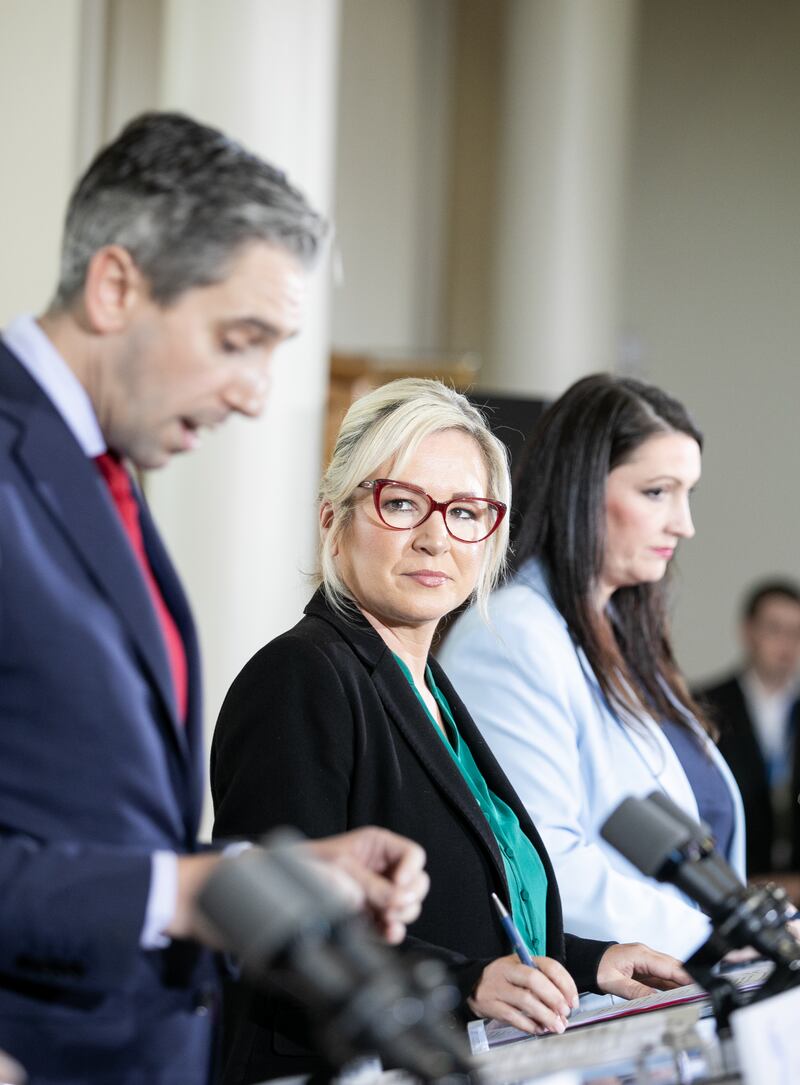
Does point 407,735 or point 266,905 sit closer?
point 266,905

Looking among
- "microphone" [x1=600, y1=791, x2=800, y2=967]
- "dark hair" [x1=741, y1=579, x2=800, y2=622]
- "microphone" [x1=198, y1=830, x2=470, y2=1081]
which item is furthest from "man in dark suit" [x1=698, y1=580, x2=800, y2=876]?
"microphone" [x1=198, y1=830, x2=470, y2=1081]

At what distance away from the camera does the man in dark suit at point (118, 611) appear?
1.37 meters

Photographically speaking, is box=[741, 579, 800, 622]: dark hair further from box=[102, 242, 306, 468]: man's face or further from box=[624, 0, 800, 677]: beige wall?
box=[102, 242, 306, 468]: man's face

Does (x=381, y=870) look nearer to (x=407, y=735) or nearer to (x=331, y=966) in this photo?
(x=331, y=966)

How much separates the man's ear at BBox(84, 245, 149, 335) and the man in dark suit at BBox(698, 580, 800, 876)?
186 inches

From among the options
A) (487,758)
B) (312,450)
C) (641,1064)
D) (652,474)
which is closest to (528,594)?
(652,474)

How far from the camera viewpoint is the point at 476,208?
33.6 ft

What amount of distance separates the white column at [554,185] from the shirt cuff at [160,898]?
297 inches

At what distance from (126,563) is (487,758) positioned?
105 centimetres

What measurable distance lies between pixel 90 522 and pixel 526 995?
0.88 meters

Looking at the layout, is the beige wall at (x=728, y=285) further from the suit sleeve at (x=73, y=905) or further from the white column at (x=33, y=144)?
the suit sleeve at (x=73, y=905)

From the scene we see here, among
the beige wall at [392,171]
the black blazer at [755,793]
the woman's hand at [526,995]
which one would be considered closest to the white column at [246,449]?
the black blazer at [755,793]

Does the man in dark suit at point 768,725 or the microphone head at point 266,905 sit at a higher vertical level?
the microphone head at point 266,905

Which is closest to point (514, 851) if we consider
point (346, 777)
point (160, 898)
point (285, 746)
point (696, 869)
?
point (346, 777)
